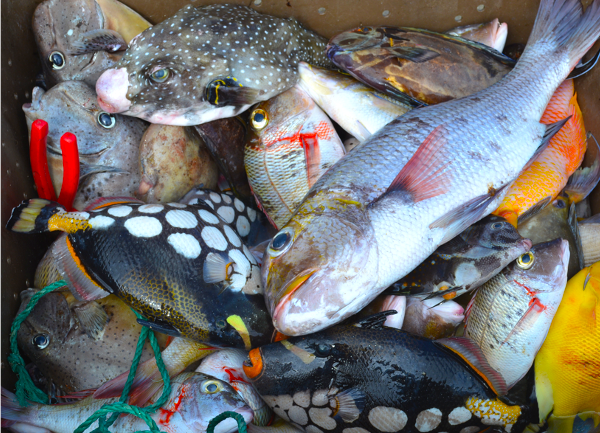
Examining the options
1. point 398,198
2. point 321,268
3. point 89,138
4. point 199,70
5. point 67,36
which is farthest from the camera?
point 67,36

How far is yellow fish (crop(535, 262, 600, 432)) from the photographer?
5.27 feet

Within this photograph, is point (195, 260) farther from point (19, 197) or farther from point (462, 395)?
point (462, 395)

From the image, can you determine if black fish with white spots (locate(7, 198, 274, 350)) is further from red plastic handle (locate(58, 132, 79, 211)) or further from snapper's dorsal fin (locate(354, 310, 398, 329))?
snapper's dorsal fin (locate(354, 310, 398, 329))

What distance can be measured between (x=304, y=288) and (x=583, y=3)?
1.82 metres

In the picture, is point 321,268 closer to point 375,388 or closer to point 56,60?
point 375,388

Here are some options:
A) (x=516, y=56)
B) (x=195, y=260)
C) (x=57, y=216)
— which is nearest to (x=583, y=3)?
(x=516, y=56)

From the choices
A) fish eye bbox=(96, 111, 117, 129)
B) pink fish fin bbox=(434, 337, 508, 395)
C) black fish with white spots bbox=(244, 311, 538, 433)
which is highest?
fish eye bbox=(96, 111, 117, 129)

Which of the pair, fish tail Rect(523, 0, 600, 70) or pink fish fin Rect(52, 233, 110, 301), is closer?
pink fish fin Rect(52, 233, 110, 301)

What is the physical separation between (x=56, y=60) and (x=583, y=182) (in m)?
2.44

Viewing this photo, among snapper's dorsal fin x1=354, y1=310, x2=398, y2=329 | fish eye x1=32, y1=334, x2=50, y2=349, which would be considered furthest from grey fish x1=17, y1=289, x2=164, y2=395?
snapper's dorsal fin x1=354, y1=310, x2=398, y2=329

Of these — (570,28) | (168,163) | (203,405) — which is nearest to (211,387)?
(203,405)

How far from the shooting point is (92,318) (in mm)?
1710

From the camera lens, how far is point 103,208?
160 centimetres

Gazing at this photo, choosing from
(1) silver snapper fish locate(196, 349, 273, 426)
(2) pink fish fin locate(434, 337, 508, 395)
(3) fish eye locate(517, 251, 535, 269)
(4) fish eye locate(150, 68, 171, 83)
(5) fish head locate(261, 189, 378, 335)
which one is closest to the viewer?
(5) fish head locate(261, 189, 378, 335)
